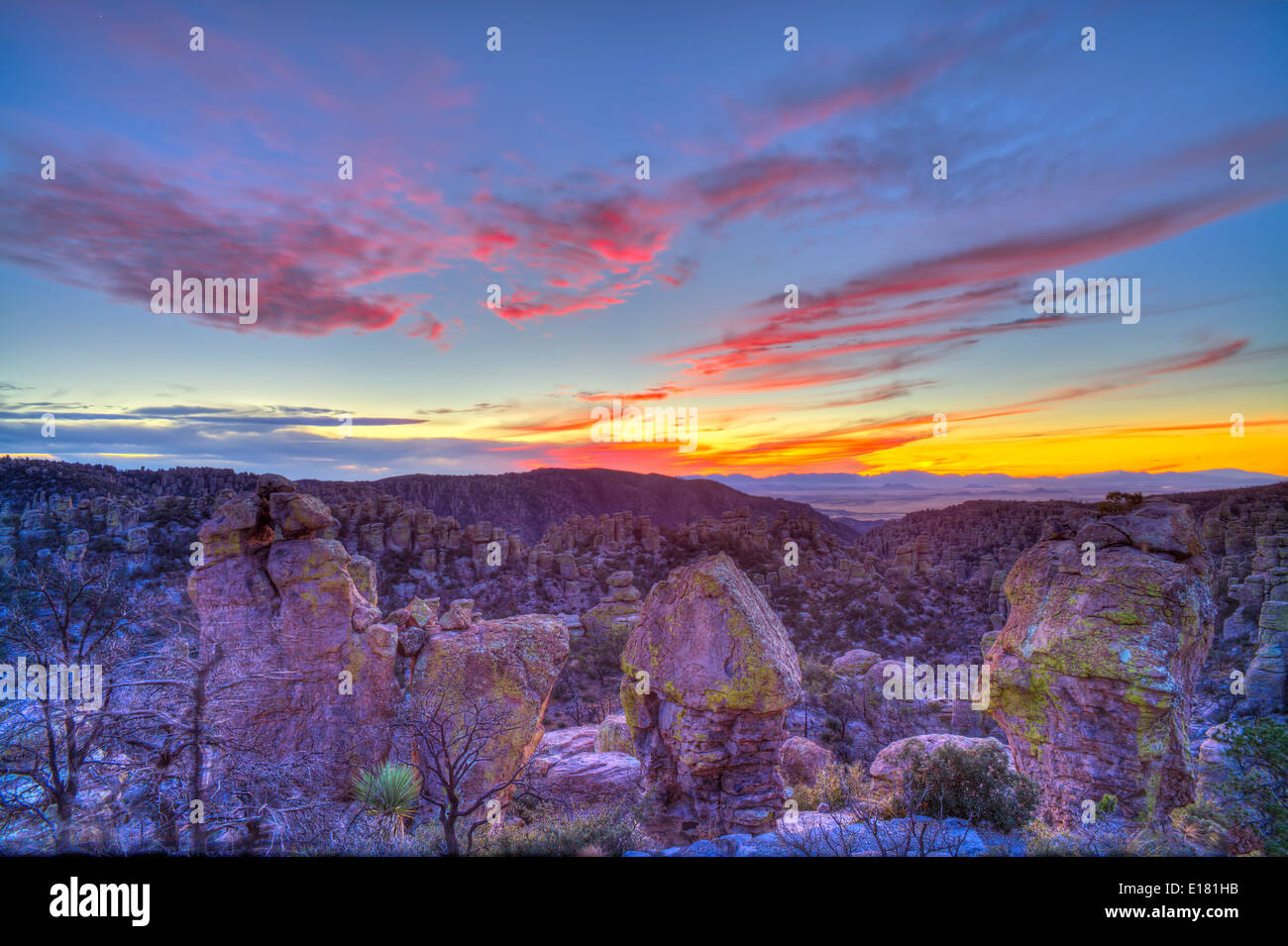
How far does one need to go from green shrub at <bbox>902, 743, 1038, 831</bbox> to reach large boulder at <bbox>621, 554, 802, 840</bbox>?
245 centimetres

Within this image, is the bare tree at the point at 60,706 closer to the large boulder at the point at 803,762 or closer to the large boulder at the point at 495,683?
the large boulder at the point at 495,683

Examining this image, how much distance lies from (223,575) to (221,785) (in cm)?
831

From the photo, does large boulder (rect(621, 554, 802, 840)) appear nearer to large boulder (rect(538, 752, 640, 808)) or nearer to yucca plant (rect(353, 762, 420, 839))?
large boulder (rect(538, 752, 640, 808))

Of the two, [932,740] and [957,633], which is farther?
[957,633]

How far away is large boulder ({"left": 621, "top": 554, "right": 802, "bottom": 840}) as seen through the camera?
977 cm

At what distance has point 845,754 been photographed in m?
18.9

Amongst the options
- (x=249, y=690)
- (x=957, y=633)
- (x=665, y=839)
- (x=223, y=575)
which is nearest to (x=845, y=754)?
(x=665, y=839)

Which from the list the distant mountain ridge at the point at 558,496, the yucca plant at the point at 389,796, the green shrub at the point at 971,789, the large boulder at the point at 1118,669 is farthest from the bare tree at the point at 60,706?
the distant mountain ridge at the point at 558,496

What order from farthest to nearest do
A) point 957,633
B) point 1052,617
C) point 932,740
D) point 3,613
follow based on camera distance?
point 957,633, point 932,740, point 1052,617, point 3,613

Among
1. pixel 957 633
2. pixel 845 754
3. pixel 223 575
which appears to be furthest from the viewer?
pixel 957 633
